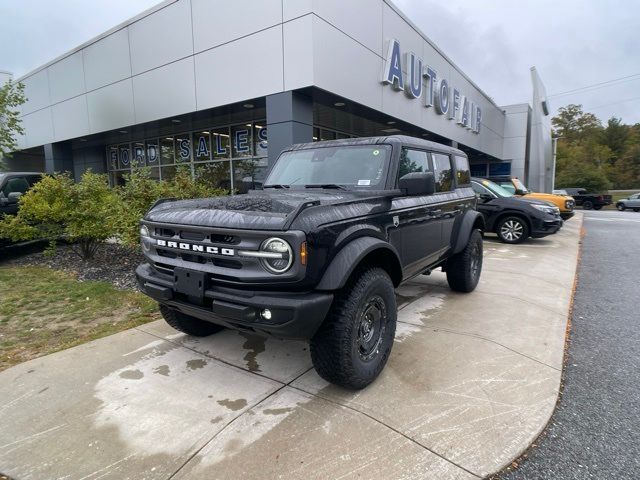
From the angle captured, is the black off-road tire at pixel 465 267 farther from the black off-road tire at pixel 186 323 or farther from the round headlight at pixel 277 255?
the round headlight at pixel 277 255

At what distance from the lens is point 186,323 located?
11.8 feet

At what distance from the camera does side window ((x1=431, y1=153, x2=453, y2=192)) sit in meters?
4.41

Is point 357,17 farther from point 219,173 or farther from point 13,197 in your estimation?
point 13,197

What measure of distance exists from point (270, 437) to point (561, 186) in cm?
4750

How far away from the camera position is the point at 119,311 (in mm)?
4602

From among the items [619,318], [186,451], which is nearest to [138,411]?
[186,451]

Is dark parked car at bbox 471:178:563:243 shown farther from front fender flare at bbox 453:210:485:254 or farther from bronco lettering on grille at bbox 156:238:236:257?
bronco lettering on grille at bbox 156:238:236:257

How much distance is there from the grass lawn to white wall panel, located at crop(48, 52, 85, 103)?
951 cm

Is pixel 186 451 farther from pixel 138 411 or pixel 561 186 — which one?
pixel 561 186

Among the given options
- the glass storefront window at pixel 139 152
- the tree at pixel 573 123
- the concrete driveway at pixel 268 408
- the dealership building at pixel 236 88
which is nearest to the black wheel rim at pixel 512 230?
the dealership building at pixel 236 88

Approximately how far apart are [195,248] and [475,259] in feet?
13.5

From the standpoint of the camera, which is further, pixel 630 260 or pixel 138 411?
pixel 630 260

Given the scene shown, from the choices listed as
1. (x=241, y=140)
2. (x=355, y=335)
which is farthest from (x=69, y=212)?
(x=241, y=140)

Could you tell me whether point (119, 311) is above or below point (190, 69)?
below
